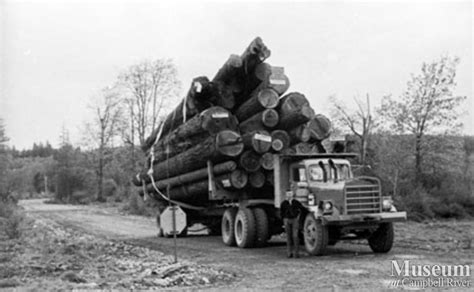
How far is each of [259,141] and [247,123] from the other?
3.19 feet

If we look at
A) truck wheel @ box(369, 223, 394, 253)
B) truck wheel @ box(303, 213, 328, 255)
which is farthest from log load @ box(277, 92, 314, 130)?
truck wheel @ box(369, 223, 394, 253)

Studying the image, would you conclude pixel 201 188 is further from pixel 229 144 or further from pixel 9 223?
pixel 9 223

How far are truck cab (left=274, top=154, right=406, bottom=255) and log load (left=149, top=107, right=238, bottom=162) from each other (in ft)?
6.38

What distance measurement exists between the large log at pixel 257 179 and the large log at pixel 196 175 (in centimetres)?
58

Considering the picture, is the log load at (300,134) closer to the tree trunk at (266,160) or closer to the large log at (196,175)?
the tree trunk at (266,160)

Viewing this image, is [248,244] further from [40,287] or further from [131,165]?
[131,165]

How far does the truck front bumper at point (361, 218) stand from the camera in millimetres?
13805

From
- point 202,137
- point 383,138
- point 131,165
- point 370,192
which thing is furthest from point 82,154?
point 370,192

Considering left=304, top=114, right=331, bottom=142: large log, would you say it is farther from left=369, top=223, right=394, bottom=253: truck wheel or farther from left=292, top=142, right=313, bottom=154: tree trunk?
left=369, top=223, right=394, bottom=253: truck wheel

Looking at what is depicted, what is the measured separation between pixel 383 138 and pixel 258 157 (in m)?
18.1

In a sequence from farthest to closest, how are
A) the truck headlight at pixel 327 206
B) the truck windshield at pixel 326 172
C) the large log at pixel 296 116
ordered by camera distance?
the large log at pixel 296 116, the truck windshield at pixel 326 172, the truck headlight at pixel 327 206

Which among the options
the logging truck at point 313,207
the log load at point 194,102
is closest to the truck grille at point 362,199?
the logging truck at point 313,207

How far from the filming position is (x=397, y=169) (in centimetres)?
3025

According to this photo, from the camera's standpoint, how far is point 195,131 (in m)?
18.2
